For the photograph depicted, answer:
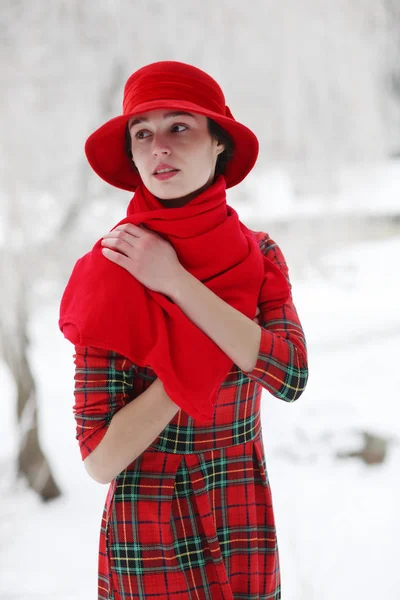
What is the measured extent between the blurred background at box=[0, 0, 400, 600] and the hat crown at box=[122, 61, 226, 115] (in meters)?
0.88

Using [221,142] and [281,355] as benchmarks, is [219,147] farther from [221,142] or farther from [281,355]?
[281,355]

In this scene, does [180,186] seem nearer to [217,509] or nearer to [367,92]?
[217,509]

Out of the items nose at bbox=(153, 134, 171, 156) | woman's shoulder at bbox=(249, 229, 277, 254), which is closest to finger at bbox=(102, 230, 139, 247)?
nose at bbox=(153, 134, 171, 156)

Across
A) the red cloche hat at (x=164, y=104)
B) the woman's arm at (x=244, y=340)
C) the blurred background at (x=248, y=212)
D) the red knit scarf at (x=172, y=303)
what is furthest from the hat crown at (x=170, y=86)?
the blurred background at (x=248, y=212)

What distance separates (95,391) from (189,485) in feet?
0.69

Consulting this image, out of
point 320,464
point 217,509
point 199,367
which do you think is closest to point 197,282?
point 199,367

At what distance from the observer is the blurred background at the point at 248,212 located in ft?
5.02

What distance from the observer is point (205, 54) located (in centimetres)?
160

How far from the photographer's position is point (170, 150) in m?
0.74

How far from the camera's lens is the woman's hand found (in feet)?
2.35

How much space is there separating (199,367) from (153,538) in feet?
0.84

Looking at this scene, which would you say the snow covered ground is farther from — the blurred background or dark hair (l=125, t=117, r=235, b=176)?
dark hair (l=125, t=117, r=235, b=176)

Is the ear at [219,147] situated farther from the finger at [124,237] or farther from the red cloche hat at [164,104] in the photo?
the finger at [124,237]

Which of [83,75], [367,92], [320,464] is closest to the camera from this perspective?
[83,75]
